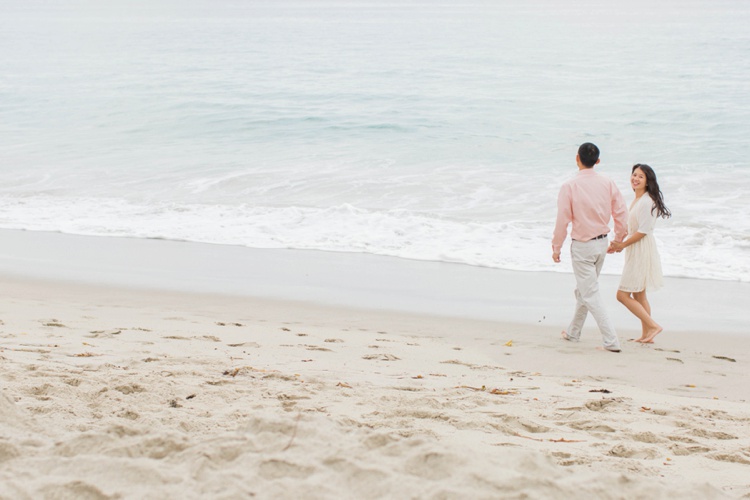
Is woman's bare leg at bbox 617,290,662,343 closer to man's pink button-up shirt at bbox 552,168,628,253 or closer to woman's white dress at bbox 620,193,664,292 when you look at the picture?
woman's white dress at bbox 620,193,664,292

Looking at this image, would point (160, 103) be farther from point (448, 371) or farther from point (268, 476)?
point (268, 476)

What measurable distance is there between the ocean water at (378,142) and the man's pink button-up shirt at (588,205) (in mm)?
2634

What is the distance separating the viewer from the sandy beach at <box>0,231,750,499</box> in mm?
2637

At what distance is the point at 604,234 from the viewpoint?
6172mm

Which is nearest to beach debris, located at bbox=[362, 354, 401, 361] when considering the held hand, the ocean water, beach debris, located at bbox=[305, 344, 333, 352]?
beach debris, located at bbox=[305, 344, 333, 352]

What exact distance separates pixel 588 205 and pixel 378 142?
13530 millimetres

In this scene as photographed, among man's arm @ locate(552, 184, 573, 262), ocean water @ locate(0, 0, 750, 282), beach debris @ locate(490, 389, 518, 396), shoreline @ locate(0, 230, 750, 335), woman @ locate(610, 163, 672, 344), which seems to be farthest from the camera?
ocean water @ locate(0, 0, 750, 282)

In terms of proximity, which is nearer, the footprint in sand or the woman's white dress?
the footprint in sand

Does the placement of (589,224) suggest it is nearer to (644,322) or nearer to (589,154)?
(589,154)

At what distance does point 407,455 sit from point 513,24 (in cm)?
6049

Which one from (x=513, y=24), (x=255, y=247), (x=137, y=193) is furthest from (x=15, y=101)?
(x=513, y=24)

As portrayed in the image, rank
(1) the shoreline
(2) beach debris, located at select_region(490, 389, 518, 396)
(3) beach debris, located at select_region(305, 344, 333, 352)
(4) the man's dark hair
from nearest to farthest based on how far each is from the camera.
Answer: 1. (2) beach debris, located at select_region(490, 389, 518, 396)
2. (3) beach debris, located at select_region(305, 344, 333, 352)
3. (4) the man's dark hair
4. (1) the shoreline

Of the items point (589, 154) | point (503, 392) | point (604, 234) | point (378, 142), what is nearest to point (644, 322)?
point (604, 234)

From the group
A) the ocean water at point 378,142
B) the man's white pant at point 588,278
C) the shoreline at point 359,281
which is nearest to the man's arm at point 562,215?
the man's white pant at point 588,278
